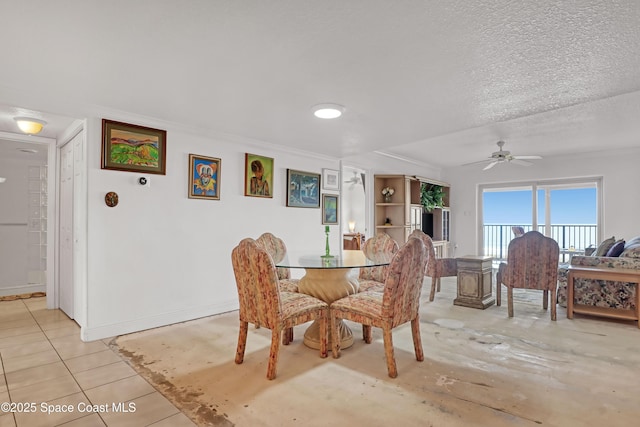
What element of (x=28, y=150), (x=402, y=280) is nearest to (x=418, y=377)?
(x=402, y=280)

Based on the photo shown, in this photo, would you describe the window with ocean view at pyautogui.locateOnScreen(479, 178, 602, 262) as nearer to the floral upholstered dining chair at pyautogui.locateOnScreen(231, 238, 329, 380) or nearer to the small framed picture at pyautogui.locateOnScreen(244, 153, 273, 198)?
the small framed picture at pyautogui.locateOnScreen(244, 153, 273, 198)

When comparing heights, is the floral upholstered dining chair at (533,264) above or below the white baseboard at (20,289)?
above

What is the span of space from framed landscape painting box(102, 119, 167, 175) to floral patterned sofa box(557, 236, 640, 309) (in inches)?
185

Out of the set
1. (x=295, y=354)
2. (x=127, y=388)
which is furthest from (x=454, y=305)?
(x=127, y=388)

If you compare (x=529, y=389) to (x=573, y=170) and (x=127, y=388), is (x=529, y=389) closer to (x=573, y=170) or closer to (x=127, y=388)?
(x=127, y=388)

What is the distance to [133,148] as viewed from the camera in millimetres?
3393

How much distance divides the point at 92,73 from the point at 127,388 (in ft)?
7.02

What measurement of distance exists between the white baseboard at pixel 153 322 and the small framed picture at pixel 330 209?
1905mm

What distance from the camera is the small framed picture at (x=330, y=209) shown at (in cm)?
532

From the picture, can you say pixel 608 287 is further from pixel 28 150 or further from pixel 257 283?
pixel 28 150

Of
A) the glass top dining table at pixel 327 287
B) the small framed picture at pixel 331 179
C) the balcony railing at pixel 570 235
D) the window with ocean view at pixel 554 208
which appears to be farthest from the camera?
the balcony railing at pixel 570 235

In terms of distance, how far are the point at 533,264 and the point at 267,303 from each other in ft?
9.92

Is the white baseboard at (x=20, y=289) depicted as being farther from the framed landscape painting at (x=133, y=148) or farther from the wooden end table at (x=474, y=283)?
the wooden end table at (x=474, y=283)

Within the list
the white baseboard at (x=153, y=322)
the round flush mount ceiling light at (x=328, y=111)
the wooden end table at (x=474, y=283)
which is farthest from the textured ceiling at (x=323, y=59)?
the white baseboard at (x=153, y=322)
